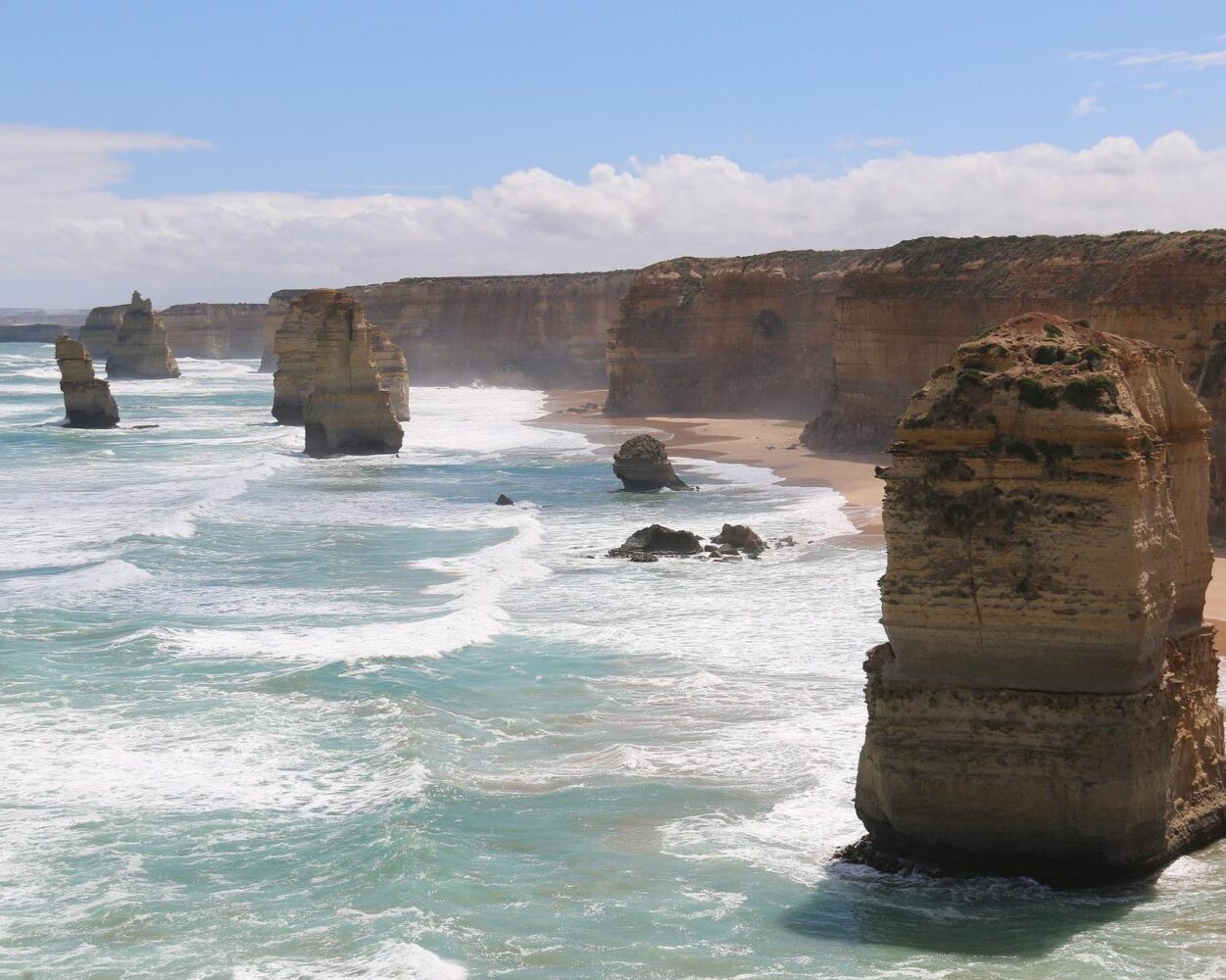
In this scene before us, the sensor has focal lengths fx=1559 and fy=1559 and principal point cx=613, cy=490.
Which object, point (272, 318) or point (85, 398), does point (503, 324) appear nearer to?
point (272, 318)

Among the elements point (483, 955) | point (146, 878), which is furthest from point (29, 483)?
point (483, 955)

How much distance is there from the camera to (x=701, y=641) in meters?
21.1

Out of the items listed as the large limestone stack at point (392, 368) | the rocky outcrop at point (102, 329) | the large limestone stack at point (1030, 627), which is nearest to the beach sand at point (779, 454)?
the large limestone stack at point (392, 368)

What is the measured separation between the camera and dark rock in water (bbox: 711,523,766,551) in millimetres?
28844

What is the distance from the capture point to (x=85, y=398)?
60875mm

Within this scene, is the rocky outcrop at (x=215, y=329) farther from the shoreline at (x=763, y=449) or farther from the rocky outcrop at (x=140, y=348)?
the shoreline at (x=763, y=449)

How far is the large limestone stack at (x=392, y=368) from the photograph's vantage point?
198ft

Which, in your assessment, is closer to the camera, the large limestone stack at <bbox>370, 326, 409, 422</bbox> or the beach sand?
the beach sand

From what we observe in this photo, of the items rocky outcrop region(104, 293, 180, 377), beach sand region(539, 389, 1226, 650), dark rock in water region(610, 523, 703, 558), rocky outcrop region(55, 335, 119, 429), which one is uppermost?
rocky outcrop region(104, 293, 180, 377)

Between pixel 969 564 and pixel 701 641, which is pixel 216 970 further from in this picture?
pixel 701 641

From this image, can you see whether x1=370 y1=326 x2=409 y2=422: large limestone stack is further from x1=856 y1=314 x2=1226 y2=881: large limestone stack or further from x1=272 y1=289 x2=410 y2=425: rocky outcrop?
x1=856 y1=314 x2=1226 y2=881: large limestone stack

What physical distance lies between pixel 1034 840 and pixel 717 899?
241 centimetres

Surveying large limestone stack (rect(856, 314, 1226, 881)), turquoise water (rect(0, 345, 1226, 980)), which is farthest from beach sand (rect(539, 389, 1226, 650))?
large limestone stack (rect(856, 314, 1226, 881))

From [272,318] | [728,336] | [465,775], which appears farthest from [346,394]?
[272,318]
